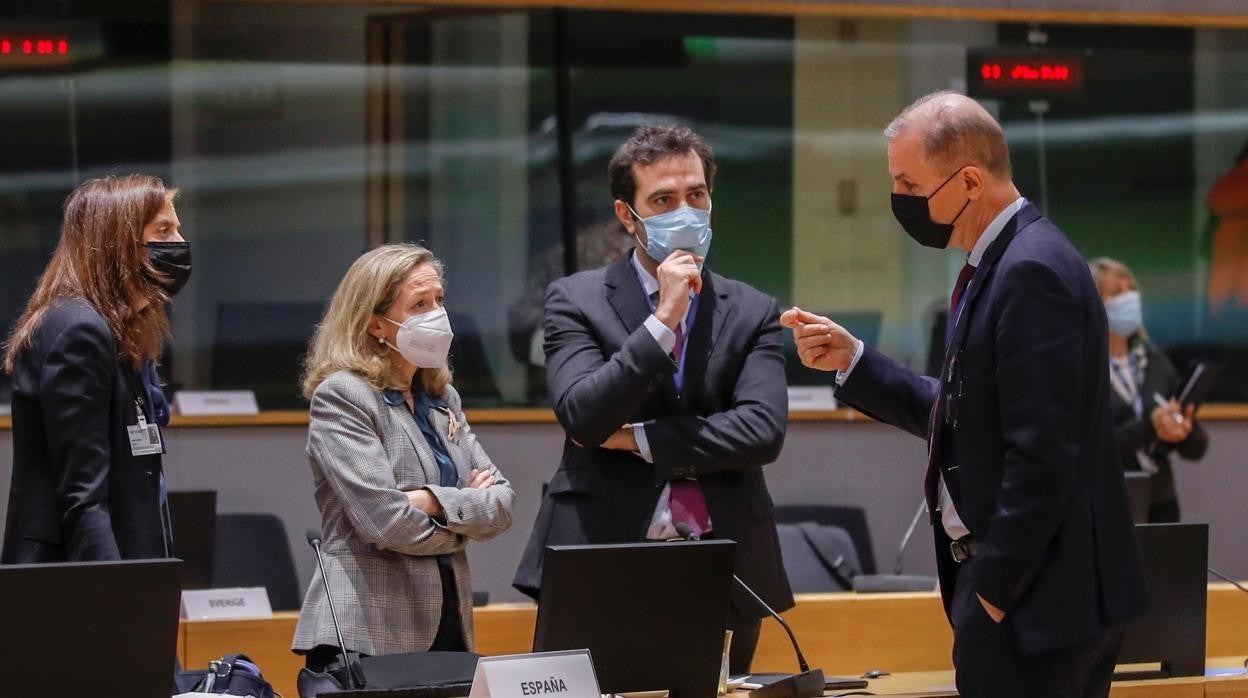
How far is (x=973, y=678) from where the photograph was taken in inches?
90.1

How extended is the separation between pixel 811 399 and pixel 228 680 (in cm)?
357

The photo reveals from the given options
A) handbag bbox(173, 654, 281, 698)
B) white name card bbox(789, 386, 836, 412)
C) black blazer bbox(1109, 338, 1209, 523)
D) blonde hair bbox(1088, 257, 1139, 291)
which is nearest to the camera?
handbag bbox(173, 654, 281, 698)

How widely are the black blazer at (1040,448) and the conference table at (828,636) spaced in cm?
165

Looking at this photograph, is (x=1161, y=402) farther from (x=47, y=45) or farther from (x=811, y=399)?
(x=47, y=45)

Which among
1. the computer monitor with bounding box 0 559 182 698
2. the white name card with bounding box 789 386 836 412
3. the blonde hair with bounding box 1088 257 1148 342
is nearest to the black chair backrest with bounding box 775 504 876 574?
the white name card with bounding box 789 386 836 412

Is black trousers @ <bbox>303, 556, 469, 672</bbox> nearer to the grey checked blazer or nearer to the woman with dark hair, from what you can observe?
the grey checked blazer

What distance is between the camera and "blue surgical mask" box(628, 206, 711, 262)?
3238 mm

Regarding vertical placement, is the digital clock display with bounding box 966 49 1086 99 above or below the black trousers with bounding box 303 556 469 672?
above

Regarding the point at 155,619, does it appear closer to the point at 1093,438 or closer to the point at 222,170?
the point at 1093,438

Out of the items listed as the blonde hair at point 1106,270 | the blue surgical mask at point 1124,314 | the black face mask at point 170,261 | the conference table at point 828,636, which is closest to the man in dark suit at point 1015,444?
the black face mask at point 170,261

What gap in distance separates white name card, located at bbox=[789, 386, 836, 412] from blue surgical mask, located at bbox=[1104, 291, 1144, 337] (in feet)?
3.40

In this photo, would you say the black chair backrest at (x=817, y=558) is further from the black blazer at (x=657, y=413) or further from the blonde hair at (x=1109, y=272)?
the black blazer at (x=657, y=413)

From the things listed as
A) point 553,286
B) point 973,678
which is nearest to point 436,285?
point 553,286

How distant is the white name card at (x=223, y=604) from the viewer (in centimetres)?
397
